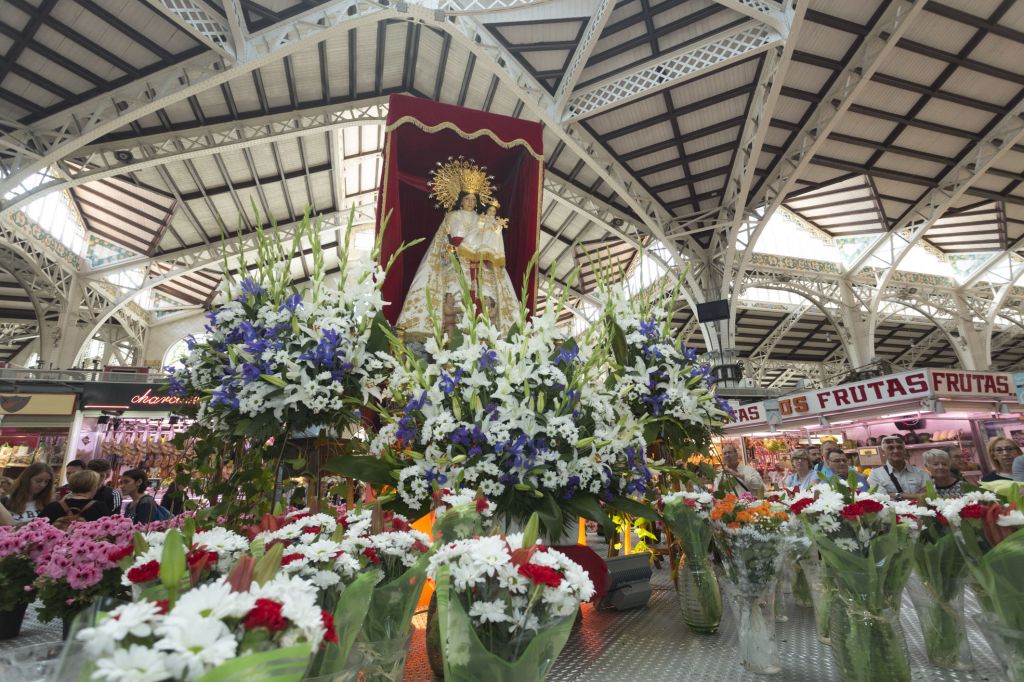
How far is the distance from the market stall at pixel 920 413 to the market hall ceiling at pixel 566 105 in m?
4.68

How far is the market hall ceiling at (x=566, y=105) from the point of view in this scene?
8320 mm

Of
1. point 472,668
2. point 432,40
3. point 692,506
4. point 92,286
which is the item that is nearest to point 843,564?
point 692,506

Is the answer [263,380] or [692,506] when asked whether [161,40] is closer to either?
[263,380]

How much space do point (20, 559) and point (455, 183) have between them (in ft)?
13.0

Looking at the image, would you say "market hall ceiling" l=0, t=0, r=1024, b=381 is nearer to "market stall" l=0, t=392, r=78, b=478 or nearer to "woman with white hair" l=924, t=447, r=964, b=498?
"woman with white hair" l=924, t=447, r=964, b=498

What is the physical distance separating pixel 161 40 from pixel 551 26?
628 centimetres

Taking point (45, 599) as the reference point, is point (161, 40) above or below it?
above

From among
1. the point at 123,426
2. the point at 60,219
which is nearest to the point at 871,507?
the point at 123,426

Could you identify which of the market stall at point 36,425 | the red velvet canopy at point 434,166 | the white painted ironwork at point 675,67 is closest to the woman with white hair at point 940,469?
the red velvet canopy at point 434,166

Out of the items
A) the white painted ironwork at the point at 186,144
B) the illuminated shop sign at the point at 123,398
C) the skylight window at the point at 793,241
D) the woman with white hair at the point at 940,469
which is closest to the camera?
the woman with white hair at the point at 940,469

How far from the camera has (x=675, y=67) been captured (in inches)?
356

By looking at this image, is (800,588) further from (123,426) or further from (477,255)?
(123,426)

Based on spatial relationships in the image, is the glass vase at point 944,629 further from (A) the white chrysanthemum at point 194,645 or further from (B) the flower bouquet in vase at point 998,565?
(A) the white chrysanthemum at point 194,645

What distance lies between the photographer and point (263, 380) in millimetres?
1637
